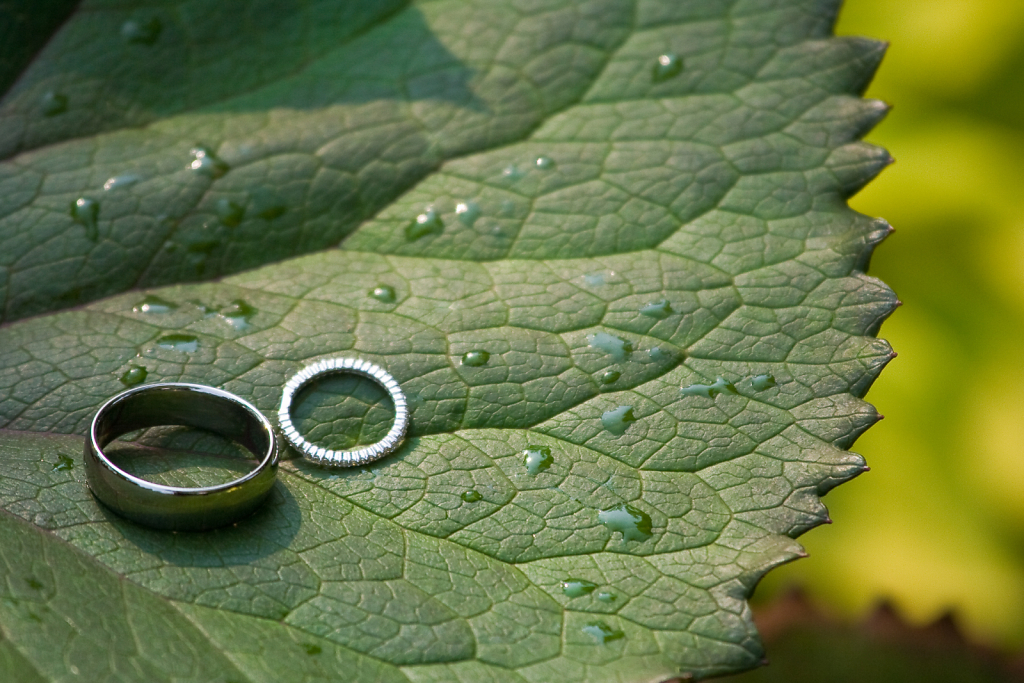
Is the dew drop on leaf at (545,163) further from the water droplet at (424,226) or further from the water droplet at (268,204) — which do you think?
the water droplet at (268,204)

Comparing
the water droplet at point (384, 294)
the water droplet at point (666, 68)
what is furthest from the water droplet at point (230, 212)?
the water droplet at point (666, 68)

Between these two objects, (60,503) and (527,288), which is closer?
(60,503)

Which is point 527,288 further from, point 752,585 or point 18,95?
point 18,95

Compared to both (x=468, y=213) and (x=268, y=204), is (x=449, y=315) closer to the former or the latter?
(x=468, y=213)

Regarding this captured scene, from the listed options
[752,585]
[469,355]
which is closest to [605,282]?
[469,355]

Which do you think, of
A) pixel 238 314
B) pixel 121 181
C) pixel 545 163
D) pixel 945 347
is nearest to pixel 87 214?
pixel 121 181
